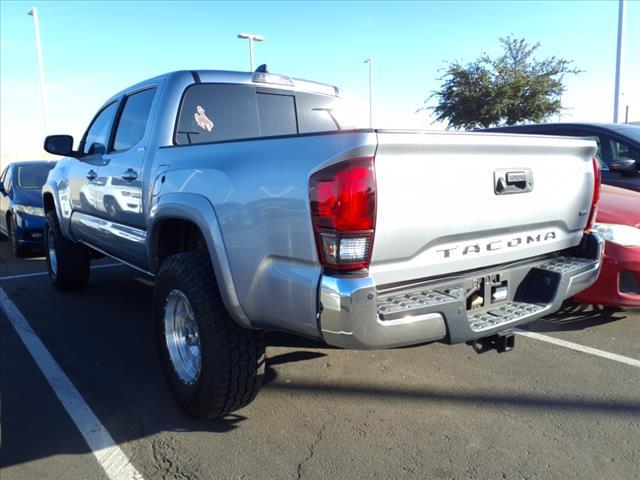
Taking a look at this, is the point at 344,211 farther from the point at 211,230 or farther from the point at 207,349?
the point at 207,349

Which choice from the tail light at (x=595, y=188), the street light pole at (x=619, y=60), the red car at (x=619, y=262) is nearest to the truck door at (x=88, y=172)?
the tail light at (x=595, y=188)

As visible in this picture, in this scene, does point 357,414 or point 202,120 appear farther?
point 202,120

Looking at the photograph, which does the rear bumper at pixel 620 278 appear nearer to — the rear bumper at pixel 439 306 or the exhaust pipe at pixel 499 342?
the rear bumper at pixel 439 306

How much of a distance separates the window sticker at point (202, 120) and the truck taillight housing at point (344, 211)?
6.04 feet

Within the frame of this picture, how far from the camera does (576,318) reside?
479cm

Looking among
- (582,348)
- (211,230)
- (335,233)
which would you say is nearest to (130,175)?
(211,230)

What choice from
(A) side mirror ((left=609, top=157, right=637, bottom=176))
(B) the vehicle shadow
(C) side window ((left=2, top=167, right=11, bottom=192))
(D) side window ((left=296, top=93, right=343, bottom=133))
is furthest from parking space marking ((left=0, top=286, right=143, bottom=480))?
(C) side window ((left=2, top=167, right=11, bottom=192))

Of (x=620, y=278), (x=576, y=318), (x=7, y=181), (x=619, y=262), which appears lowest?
(x=576, y=318)

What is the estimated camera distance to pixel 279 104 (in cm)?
424

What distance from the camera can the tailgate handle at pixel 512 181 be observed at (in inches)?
106

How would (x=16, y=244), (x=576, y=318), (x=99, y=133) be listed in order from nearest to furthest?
(x=576, y=318) → (x=99, y=133) → (x=16, y=244)

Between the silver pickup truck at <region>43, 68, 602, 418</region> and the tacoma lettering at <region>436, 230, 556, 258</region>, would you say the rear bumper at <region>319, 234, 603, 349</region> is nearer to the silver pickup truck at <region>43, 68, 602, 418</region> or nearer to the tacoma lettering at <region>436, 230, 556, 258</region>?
the silver pickup truck at <region>43, 68, 602, 418</region>

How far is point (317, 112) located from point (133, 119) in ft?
4.85

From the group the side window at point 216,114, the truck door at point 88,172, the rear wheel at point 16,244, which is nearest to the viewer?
the side window at point 216,114
